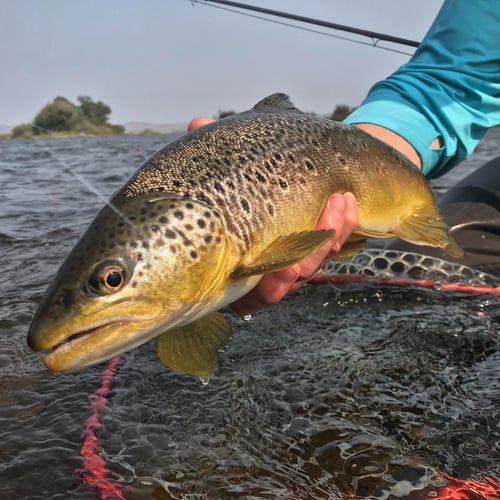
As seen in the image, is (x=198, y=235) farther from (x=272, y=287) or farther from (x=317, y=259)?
(x=317, y=259)

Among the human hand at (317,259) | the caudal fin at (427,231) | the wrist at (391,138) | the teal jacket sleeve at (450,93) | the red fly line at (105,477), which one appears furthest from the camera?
the teal jacket sleeve at (450,93)

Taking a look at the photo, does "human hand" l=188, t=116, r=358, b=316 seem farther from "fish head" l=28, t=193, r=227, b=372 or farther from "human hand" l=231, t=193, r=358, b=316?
"fish head" l=28, t=193, r=227, b=372

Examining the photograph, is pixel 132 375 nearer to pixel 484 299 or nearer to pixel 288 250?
pixel 288 250

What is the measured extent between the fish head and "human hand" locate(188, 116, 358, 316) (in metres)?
0.46

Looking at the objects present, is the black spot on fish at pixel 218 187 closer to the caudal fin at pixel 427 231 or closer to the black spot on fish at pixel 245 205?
the black spot on fish at pixel 245 205

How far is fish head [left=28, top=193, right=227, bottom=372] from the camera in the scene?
1.77m

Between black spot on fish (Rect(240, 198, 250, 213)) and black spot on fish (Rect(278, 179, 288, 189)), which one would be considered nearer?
black spot on fish (Rect(240, 198, 250, 213))

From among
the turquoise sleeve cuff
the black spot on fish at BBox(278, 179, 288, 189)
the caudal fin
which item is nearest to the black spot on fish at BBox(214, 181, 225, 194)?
the black spot on fish at BBox(278, 179, 288, 189)

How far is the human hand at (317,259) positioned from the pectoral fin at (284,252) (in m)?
0.28

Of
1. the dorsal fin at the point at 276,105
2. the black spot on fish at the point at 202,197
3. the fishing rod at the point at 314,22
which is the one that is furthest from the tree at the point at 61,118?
the black spot on fish at the point at 202,197

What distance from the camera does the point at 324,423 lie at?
2453 millimetres

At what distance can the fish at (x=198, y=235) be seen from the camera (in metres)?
1.80

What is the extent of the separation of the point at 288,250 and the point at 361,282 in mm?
2288

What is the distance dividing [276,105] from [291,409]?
4.89 feet
